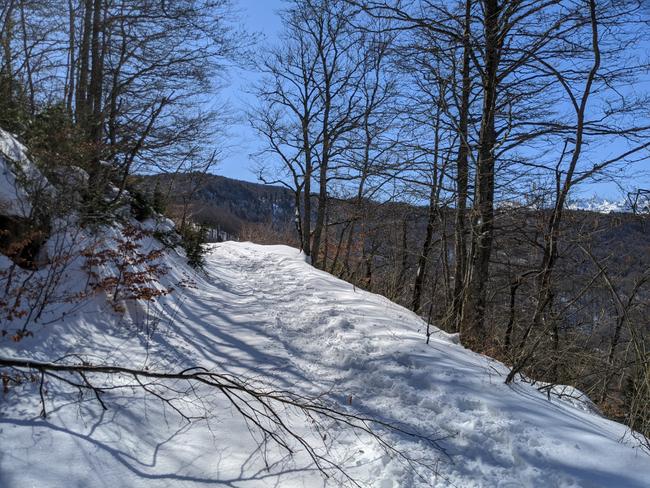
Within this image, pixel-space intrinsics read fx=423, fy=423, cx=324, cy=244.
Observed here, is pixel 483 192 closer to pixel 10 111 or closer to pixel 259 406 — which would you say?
pixel 259 406

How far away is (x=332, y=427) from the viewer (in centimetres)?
327

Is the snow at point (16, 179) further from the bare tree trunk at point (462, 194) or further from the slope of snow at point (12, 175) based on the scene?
the bare tree trunk at point (462, 194)

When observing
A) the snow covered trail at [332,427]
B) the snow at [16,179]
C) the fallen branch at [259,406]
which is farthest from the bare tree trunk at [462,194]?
the snow at [16,179]

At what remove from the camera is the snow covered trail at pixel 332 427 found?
8.23 feet

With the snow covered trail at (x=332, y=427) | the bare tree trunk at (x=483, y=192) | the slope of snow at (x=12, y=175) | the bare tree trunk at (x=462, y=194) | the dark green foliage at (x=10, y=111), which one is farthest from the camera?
the bare tree trunk at (x=462, y=194)

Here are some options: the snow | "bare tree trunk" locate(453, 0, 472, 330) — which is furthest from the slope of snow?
"bare tree trunk" locate(453, 0, 472, 330)

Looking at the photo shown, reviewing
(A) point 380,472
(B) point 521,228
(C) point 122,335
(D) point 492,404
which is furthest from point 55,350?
(B) point 521,228

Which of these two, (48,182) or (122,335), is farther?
(48,182)

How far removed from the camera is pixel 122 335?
4434 millimetres

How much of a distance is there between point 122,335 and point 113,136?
6.73 metres

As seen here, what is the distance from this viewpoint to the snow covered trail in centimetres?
251

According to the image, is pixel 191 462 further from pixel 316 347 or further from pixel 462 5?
pixel 462 5

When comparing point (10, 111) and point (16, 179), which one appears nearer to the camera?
point (16, 179)

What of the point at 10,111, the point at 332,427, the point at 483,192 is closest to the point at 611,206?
the point at 483,192
